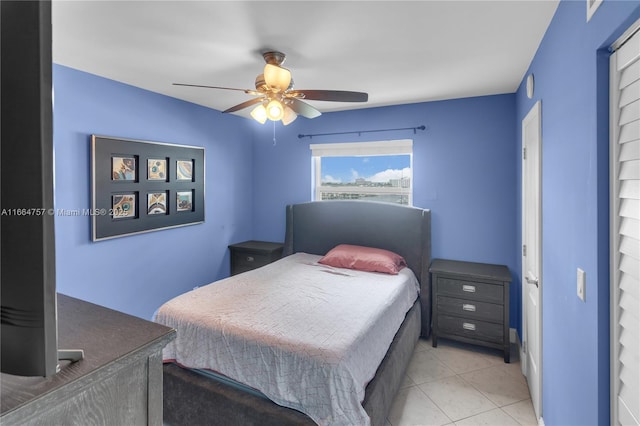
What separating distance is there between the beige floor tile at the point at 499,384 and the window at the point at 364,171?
5.85ft

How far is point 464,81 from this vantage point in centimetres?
292

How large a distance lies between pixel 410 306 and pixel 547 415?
1209 millimetres

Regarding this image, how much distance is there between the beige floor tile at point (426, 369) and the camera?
8.82 ft

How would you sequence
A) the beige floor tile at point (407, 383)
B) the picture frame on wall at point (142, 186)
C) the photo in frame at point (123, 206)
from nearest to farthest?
the beige floor tile at point (407, 383) → the picture frame on wall at point (142, 186) → the photo in frame at point (123, 206)

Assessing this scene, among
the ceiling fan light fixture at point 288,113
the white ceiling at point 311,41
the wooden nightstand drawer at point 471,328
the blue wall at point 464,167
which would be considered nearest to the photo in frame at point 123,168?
the white ceiling at point 311,41

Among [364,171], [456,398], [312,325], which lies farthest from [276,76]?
[456,398]

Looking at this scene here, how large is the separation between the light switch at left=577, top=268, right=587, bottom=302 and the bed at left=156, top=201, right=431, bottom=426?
3.49 feet

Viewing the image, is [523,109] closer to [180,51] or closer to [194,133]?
[180,51]

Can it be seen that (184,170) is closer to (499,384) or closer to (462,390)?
(462,390)

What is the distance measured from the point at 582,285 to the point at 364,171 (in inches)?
115

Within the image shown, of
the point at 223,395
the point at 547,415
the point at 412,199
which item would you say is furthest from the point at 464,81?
the point at 223,395

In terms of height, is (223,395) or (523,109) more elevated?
(523,109)

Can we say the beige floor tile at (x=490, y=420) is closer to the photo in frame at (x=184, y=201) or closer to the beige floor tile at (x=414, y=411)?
the beige floor tile at (x=414, y=411)

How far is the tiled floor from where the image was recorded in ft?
7.30
